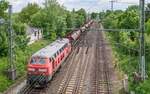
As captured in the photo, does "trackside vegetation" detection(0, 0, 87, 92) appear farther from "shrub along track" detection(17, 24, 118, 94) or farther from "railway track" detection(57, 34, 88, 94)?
"railway track" detection(57, 34, 88, 94)

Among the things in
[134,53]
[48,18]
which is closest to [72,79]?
[134,53]

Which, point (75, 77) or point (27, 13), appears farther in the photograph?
point (27, 13)

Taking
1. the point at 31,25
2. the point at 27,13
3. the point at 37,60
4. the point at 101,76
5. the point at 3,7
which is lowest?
the point at 101,76

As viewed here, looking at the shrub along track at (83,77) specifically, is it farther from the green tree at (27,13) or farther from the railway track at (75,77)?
the green tree at (27,13)

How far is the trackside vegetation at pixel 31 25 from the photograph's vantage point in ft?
131

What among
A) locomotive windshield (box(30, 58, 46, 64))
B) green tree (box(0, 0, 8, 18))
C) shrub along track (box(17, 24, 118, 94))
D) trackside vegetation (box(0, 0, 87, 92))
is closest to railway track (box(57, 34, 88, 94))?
shrub along track (box(17, 24, 118, 94))

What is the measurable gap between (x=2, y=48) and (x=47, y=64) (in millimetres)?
11123

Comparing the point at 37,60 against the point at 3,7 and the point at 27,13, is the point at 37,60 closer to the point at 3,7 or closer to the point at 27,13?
the point at 3,7

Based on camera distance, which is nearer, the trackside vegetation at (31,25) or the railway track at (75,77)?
the railway track at (75,77)

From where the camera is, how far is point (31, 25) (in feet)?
251

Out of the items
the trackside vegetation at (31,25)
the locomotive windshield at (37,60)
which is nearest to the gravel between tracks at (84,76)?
the locomotive windshield at (37,60)

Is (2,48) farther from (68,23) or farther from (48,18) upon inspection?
(68,23)

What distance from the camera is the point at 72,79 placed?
3722 cm

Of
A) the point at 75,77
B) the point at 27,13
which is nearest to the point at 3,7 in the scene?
the point at 75,77
